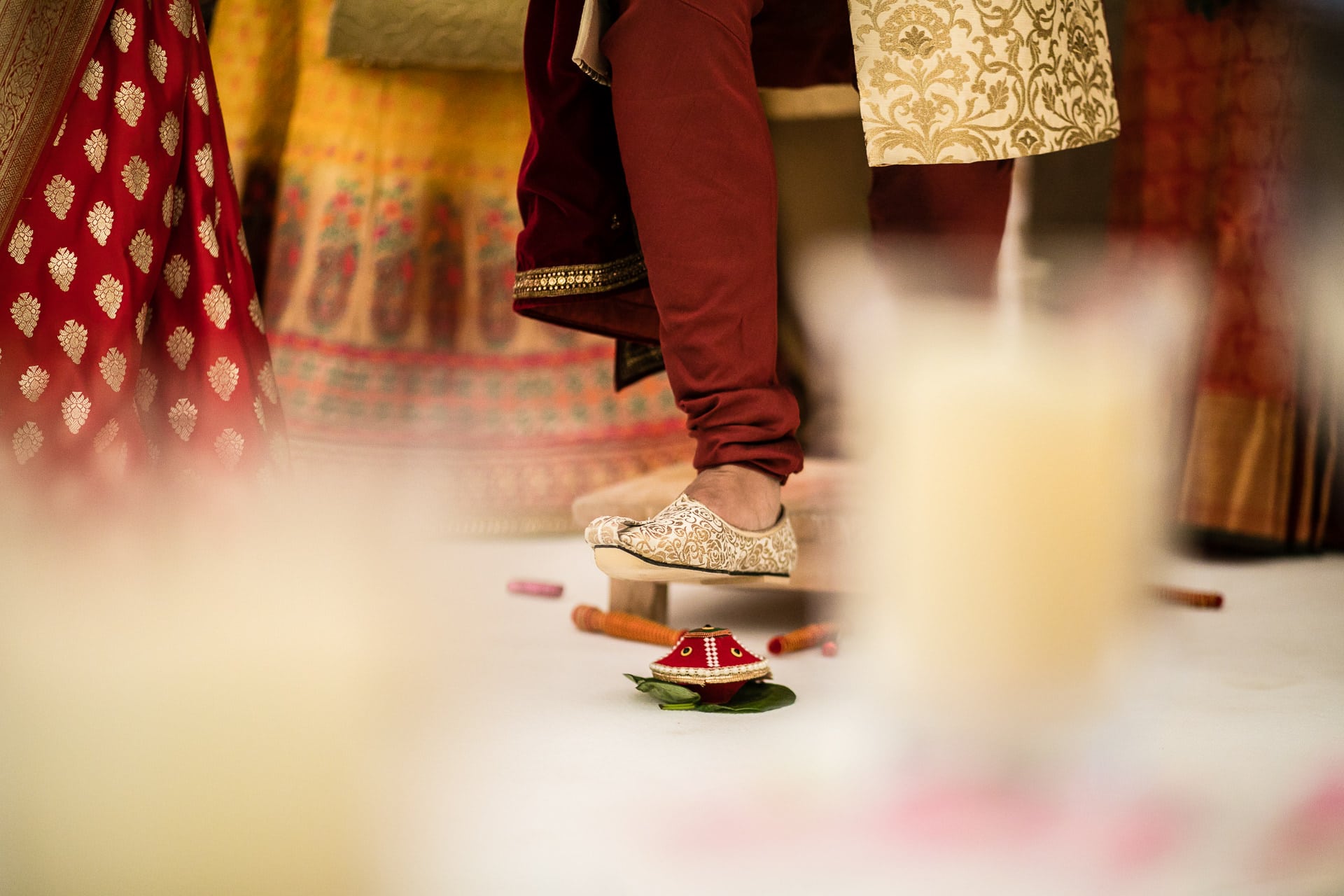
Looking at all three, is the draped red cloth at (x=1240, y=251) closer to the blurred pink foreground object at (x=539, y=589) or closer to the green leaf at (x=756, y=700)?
the blurred pink foreground object at (x=539, y=589)

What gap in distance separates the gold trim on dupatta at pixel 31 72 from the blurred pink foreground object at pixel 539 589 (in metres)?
0.78

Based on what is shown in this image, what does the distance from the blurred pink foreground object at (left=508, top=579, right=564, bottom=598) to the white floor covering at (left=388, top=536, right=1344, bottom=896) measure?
399 mm

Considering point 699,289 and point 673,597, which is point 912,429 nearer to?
point 699,289

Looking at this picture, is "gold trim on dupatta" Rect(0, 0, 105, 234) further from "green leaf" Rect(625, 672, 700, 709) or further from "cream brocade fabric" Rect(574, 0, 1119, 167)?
"green leaf" Rect(625, 672, 700, 709)

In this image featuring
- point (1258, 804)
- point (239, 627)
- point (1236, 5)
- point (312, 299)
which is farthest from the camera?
point (312, 299)

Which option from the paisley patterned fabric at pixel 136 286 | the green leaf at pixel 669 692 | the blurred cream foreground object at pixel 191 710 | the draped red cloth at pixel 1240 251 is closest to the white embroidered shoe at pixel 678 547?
the green leaf at pixel 669 692

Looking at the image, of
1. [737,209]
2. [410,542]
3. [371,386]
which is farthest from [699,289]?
[371,386]

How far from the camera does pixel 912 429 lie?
544 mm

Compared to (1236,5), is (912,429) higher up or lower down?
lower down

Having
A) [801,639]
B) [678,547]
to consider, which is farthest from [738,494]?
[801,639]

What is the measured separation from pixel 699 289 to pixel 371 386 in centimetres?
131

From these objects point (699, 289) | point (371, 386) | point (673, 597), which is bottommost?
point (673, 597)

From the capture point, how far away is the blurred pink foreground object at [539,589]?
5.24ft

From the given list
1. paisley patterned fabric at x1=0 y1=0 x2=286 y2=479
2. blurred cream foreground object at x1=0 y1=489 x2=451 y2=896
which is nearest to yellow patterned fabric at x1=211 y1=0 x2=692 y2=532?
paisley patterned fabric at x1=0 y1=0 x2=286 y2=479
